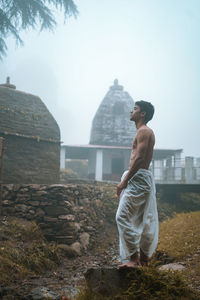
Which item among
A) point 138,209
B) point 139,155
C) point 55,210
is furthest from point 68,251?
point 139,155

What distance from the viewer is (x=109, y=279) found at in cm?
329

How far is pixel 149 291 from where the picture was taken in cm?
317

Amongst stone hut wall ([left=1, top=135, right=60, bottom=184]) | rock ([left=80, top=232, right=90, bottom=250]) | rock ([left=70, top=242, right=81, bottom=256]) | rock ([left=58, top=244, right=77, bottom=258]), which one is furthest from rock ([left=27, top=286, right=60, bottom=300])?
stone hut wall ([left=1, top=135, right=60, bottom=184])

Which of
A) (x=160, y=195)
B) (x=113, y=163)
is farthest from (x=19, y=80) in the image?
(x=160, y=195)

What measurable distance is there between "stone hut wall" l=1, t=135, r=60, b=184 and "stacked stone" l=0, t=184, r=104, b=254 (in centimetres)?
155

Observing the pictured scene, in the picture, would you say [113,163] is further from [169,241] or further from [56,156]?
[169,241]

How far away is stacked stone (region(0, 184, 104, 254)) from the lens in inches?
288

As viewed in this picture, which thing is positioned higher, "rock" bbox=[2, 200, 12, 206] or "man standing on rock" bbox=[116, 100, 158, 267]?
"man standing on rock" bbox=[116, 100, 158, 267]

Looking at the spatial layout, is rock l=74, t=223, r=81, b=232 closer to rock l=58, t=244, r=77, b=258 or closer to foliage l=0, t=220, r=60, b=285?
rock l=58, t=244, r=77, b=258

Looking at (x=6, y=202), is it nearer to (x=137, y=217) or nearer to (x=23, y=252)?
(x=23, y=252)

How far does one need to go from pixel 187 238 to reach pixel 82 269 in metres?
2.41

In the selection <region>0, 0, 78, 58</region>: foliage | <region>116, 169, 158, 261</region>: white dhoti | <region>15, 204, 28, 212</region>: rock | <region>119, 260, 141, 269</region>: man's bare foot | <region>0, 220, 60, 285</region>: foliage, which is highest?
<region>0, 0, 78, 58</region>: foliage

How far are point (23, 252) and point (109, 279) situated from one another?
3.14m

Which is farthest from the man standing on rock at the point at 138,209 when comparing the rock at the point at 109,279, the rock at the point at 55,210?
the rock at the point at 55,210
